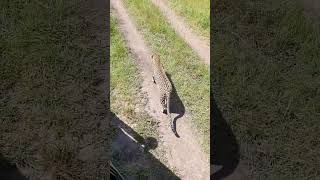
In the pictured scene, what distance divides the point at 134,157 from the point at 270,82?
83.1 inches

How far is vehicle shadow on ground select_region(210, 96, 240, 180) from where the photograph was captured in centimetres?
560

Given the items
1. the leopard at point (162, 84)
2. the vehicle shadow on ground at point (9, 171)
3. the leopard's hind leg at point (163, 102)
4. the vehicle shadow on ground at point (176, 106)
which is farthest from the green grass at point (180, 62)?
the vehicle shadow on ground at point (9, 171)

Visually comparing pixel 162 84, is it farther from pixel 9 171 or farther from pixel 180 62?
pixel 9 171

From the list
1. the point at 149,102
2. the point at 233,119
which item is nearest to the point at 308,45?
the point at 233,119

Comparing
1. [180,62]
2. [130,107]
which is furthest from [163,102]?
[180,62]

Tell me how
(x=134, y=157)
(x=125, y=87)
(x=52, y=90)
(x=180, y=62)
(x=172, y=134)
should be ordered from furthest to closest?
(x=180, y=62) < (x=125, y=87) < (x=52, y=90) < (x=172, y=134) < (x=134, y=157)

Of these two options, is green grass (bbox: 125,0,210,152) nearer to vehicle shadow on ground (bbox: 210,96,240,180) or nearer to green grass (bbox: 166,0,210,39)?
vehicle shadow on ground (bbox: 210,96,240,180)

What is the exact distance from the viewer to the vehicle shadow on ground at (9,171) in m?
5.43

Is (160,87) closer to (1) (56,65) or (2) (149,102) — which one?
(2) (149,102)

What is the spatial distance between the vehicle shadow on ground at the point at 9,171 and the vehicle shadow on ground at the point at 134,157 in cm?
102

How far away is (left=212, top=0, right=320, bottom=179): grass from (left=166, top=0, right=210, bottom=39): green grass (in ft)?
0.53

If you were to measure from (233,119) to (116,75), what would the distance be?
5.35 ft

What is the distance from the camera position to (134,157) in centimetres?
567

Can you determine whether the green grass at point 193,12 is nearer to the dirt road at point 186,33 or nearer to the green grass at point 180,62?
the dirt road at point 186,33
